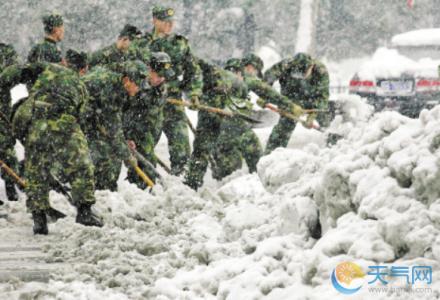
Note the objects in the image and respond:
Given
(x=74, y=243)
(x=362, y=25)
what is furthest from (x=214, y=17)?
(x=74, y=243)

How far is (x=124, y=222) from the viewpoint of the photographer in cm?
657

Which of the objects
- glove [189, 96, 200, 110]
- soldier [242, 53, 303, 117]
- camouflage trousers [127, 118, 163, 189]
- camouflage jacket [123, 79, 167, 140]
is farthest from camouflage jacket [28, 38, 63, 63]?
soldier [242, 53, 303, 117]

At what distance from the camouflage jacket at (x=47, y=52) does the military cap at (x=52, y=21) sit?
0.36 feet

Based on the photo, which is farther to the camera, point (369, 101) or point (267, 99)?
point (369, 101)

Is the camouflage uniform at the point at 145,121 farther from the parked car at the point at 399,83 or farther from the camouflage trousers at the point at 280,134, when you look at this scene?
the parked car at the point at 399,83

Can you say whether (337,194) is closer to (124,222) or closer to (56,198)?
(124,222)

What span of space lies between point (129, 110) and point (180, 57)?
1.28 m

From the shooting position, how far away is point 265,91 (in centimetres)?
976

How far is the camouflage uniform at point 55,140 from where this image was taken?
6355 mm

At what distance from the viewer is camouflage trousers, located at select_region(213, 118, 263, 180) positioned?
9430 mm

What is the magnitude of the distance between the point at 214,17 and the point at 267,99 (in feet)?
55.3

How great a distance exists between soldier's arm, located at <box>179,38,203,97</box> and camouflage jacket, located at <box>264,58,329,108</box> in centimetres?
137
